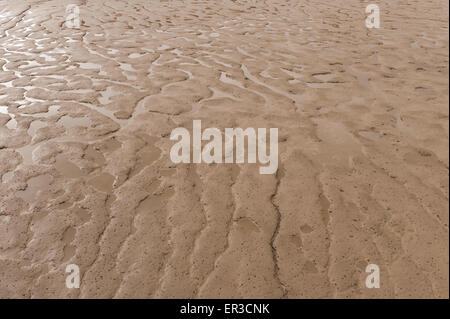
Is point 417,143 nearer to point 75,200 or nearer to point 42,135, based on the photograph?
point 75,200

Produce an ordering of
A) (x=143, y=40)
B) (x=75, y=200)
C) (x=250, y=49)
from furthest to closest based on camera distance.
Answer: (x=143, y=40) → (x=250, y=49) → (x=75, y=200)

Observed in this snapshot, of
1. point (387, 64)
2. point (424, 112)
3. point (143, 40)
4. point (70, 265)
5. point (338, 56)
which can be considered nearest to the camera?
point (70, 265)

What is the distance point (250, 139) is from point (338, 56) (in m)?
2.72

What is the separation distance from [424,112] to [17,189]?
10.7 ft

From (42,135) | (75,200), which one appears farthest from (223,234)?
(42,135)

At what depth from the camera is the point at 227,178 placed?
2.63m

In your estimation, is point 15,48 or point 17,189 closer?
point 17,189

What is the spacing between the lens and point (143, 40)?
242 inches

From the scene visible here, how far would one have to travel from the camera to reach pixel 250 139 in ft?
10.2

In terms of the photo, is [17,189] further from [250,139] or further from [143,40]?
[143,40]

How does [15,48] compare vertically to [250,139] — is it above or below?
above

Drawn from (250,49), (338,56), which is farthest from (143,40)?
(338,56)

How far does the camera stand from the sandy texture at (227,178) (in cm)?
191

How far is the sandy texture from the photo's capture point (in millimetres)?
1908
